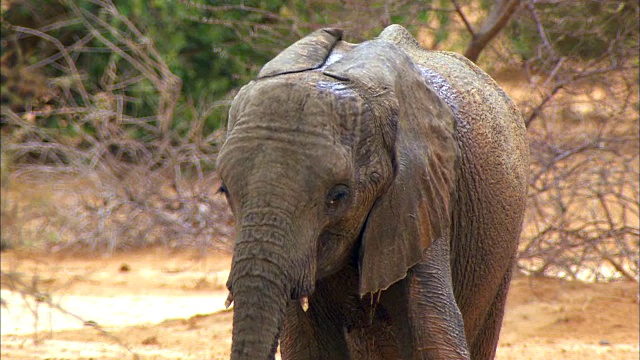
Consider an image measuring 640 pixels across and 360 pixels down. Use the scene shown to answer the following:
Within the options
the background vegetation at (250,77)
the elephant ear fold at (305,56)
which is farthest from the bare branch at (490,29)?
the elephant ear fold at (305,56)

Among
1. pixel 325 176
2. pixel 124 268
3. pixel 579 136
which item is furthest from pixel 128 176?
pixel 325 176

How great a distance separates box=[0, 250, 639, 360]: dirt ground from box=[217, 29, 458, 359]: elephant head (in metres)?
2.98

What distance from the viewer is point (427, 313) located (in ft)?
11.1

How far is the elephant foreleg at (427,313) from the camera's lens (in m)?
3.38

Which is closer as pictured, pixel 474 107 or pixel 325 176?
pixel 325 176

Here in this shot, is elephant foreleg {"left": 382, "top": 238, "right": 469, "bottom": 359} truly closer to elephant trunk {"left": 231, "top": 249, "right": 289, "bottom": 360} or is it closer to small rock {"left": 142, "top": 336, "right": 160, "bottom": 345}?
elephant trunk {"left": 231, "top": 249, "right": 289, "bottom": 360}

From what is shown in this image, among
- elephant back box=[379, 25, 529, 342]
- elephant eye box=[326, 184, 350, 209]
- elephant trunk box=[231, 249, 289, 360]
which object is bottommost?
elephant trunk box=[231, 249, 289, 360]

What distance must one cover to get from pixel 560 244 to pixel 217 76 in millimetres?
4653

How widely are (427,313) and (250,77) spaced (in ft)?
20.8

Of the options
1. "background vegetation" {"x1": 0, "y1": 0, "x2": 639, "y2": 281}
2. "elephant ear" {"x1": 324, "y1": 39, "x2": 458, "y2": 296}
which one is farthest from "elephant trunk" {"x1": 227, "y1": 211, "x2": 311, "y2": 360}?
"background vegetation" {"x1": 0, "y1": 0, "x2": 639, "y2": 281}

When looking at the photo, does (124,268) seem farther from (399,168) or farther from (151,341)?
(399,168)

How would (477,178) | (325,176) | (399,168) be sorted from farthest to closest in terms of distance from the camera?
(477,178), (399,168), (325,176)

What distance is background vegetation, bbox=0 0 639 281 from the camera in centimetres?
811

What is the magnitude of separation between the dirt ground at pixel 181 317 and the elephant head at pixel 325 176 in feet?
9.77
